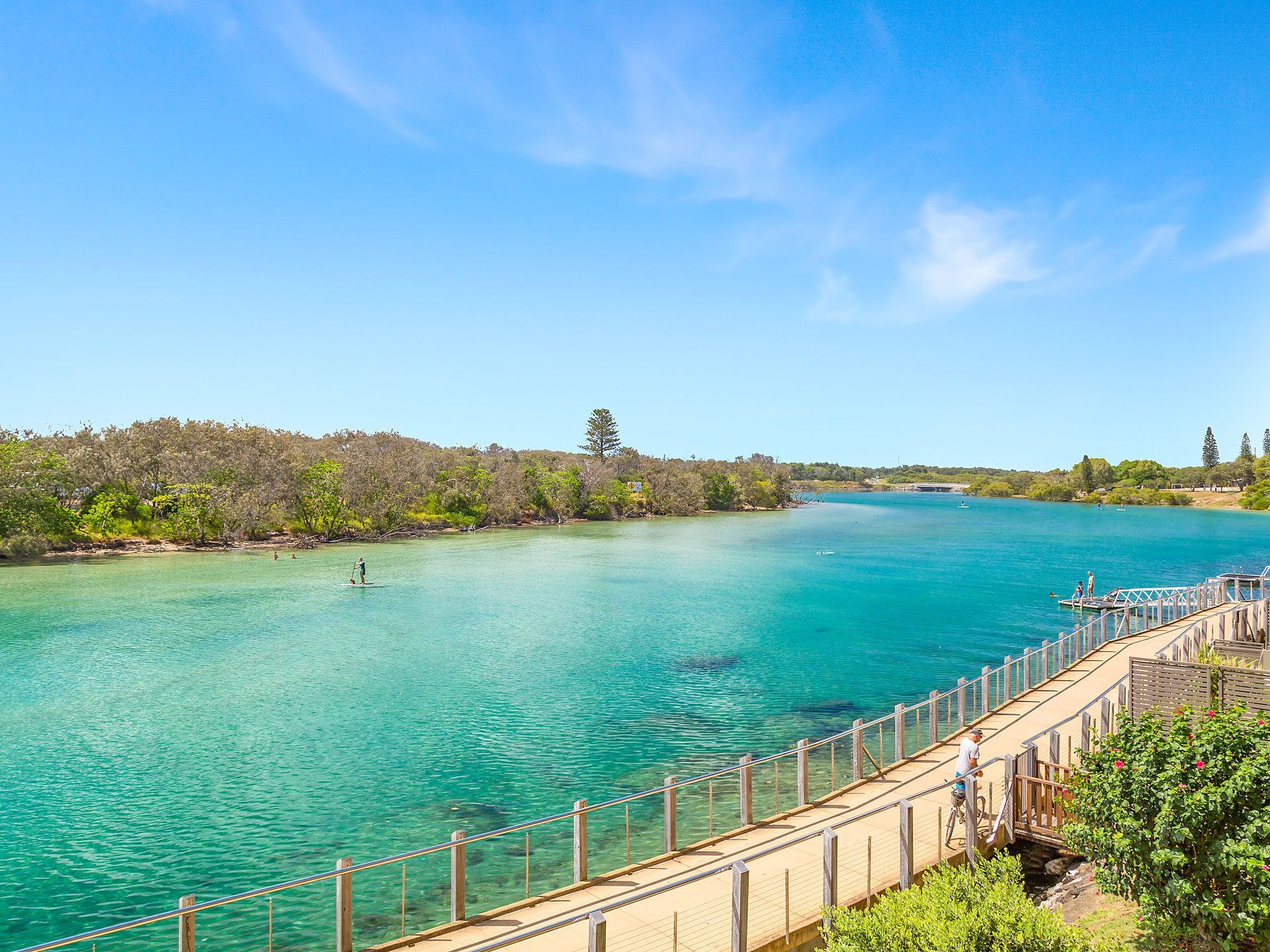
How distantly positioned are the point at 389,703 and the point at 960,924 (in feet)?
74.4

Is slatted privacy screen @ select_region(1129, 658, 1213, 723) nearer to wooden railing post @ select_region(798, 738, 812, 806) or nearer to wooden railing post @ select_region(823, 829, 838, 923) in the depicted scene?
wooden railing post @ select_region(798, 738, 812, 806)

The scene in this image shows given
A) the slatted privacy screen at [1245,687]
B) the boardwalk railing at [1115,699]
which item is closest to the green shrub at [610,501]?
the boardwalk railing at [1115,699]

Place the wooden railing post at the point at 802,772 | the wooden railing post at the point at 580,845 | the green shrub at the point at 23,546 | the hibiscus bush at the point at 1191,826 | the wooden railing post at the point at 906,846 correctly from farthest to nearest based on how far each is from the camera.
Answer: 1. the green shrub at the point at 23,546
2. the wooden railing post at the point at 802,772
3. the wooden railing post at the point at 580,845
4. the wooden railing post at the point at 906,846
5. the hibiscus bush at the point at 1191,826

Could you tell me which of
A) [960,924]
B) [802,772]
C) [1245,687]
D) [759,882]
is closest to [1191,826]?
[960,924]

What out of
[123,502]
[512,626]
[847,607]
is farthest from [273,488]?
[847,607]

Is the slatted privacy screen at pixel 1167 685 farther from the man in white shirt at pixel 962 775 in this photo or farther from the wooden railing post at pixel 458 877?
the wooden railing post at pixel 458 877

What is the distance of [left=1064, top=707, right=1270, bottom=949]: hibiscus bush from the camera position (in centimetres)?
775

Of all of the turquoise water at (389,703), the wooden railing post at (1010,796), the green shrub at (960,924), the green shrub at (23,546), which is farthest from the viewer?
the green shrub at (23,546)

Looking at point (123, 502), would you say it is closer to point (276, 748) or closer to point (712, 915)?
point (276, 748)

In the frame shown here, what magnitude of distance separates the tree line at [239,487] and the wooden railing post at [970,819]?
3068 inches

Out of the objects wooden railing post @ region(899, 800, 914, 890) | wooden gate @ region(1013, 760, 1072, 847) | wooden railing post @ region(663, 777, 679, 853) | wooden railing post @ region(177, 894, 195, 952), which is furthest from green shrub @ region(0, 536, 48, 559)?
wooden gate @ region(1013, 760, 1072, 847)

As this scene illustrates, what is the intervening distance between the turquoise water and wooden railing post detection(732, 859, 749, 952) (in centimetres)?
608

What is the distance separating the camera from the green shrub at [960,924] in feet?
22.9

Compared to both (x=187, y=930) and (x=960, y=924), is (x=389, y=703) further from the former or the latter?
(x=960, y=924)
